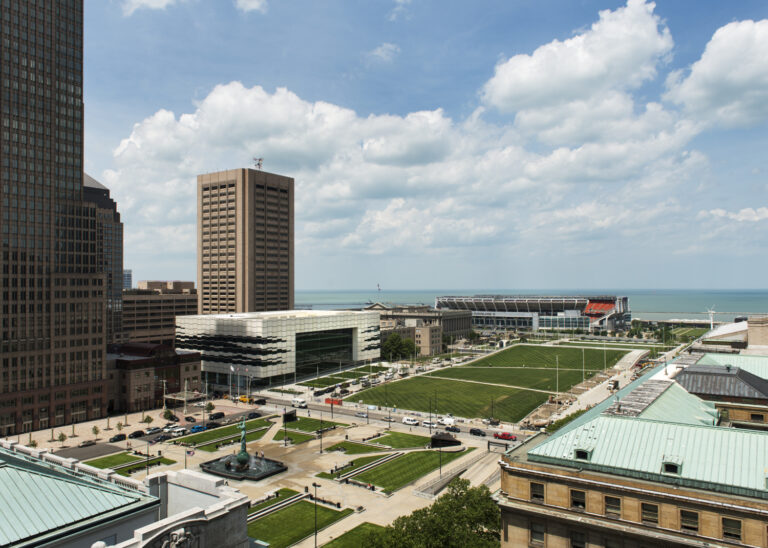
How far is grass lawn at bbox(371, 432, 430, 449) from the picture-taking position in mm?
93125

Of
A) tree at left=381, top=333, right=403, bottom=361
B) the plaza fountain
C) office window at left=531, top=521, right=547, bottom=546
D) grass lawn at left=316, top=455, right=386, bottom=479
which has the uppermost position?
office window at left=531, top=521, right=547, bottom=546

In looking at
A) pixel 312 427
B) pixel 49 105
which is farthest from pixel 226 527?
pixel 49 105

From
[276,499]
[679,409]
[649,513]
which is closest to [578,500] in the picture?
[649,513]

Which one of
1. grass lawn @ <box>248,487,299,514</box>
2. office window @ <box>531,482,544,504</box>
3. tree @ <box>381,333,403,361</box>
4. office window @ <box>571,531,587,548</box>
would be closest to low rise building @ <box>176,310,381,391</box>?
tree @ <box>381,333,403,361</box>

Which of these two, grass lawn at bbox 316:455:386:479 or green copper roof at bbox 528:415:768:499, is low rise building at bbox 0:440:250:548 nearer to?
green copper roof at bbox 528:415:768:499

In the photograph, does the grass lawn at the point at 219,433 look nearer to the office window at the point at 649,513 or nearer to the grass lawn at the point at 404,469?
the grass lawn at the point at 404,469

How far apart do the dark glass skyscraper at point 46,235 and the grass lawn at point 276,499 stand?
2421 inches

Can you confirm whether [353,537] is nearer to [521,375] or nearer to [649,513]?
[649,513]

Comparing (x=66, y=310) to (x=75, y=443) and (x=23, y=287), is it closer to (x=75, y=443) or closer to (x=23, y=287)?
(x=23, y=287)

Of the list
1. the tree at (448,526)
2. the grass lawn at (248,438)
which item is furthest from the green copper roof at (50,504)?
the grass lawn at (248,438)

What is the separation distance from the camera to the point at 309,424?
4237 inches

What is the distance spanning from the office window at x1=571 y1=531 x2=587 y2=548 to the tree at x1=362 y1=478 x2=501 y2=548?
7400 mm

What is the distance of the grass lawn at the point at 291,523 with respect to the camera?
5731 centimetres

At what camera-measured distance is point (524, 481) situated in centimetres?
3978
